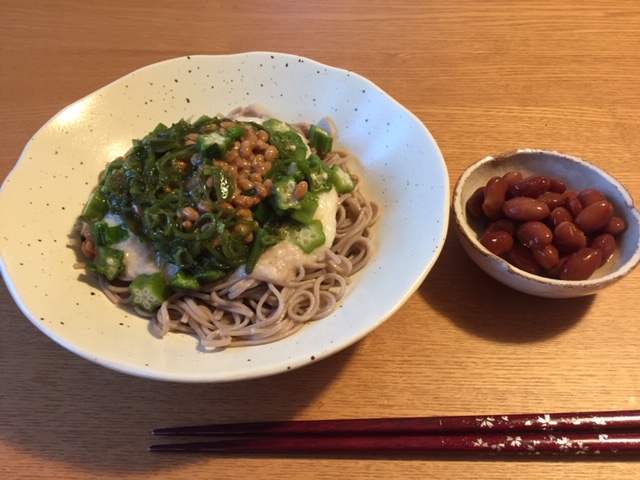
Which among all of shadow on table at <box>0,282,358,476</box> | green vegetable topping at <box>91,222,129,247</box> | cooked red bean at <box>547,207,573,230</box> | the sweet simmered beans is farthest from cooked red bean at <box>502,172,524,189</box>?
green vegetable topping at <box>91,222,129,247</box>

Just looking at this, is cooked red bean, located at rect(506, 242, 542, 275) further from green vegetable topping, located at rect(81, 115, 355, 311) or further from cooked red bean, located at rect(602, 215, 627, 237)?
green vegetable topping, located at rect(81, 115, 355, 311)

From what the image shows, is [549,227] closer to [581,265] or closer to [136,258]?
[581,265]

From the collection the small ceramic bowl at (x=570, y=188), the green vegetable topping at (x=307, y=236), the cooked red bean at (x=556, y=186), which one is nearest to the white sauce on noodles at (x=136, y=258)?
the green vegetable topping at (x=307, y=236)

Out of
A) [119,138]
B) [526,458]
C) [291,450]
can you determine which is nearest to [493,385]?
[526,458]

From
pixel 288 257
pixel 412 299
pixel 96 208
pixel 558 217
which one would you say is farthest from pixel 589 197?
pixel 96 208

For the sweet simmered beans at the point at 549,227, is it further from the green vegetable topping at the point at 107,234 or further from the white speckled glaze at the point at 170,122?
the green vegetable topping at the point at 107,234
